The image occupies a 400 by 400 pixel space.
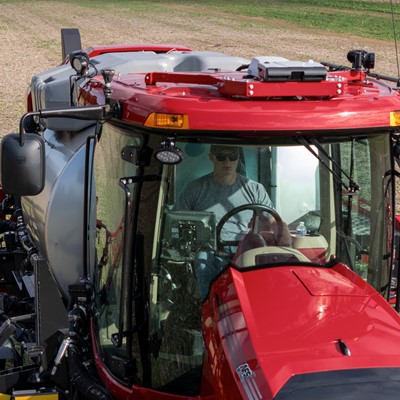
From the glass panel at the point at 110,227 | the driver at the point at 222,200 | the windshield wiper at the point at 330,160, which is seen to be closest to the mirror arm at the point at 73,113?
the glass panel at the point at 110,227

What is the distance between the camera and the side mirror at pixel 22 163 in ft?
13.3

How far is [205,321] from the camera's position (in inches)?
158

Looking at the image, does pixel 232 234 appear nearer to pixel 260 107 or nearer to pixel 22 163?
pixel 260 107

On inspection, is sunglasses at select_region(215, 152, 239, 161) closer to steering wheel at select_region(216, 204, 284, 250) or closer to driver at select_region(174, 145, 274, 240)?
driver at select_region(174, 145, 274, 240)

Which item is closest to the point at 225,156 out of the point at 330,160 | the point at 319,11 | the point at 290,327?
the point at 330,160

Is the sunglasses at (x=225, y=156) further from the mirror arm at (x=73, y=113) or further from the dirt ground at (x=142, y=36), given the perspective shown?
the dirt ground at (x=142, y=36)

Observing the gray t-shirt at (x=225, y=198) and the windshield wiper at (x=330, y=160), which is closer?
the windshield wiper at (x=330, y=160)

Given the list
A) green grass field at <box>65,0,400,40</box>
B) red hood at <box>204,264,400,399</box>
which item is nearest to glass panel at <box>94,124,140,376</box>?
red hood at <box>204,264,400,399</box>

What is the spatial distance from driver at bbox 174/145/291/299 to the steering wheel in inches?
0.5

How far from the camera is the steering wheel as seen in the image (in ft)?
13.4

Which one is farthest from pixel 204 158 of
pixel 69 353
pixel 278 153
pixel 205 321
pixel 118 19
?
pixel 118 19

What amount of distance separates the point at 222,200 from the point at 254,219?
166 mm

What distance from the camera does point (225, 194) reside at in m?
4.11

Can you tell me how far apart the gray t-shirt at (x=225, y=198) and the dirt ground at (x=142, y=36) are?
37.5 feet
